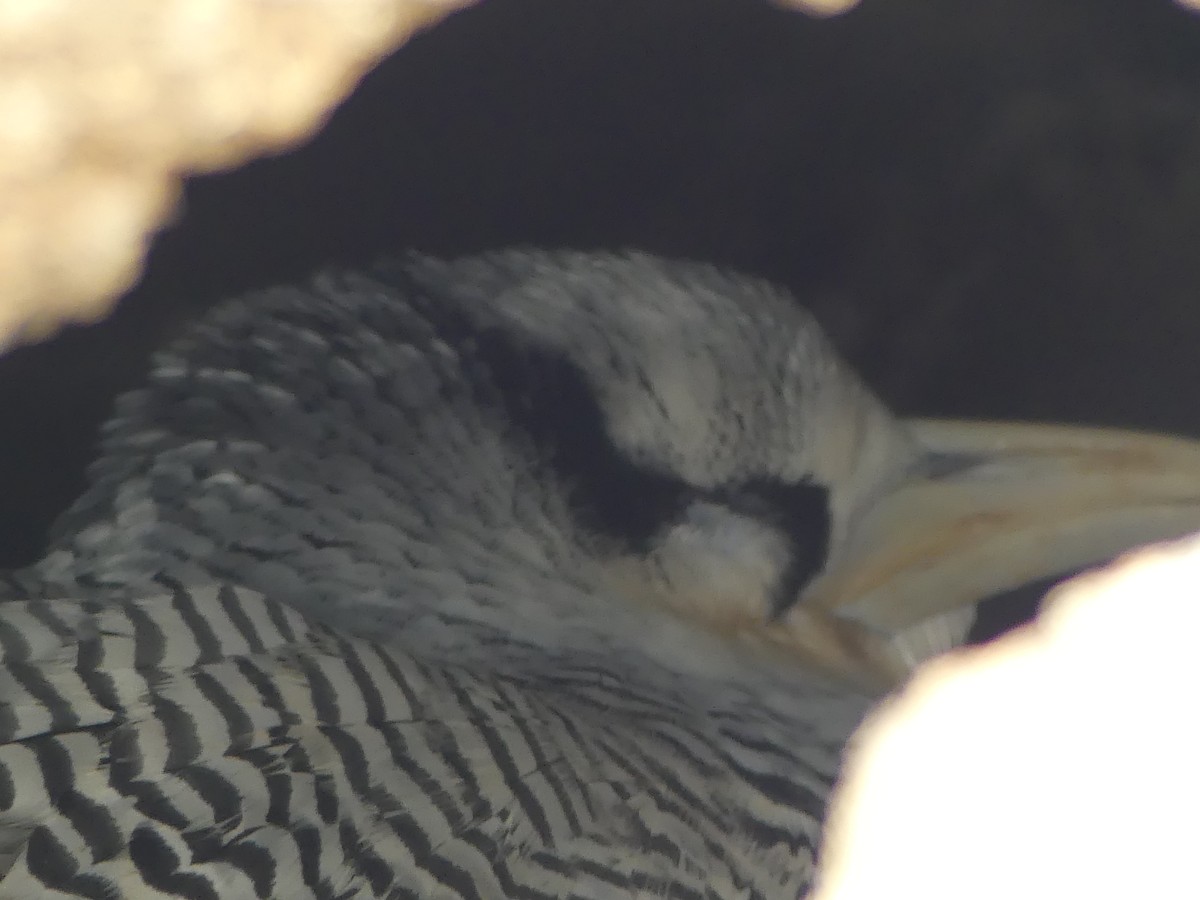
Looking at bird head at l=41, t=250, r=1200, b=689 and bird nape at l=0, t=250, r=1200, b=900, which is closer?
bird nape at l=0, t=250, r=1200, b=900

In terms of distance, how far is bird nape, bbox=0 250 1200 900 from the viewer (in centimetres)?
67

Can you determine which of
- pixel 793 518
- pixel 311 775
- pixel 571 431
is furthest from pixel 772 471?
pixel 311 775

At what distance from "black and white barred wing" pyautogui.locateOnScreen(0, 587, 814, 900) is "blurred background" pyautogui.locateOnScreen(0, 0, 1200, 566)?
484 mm

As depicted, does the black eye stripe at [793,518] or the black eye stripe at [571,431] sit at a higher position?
the black eye stripe at [571,431]

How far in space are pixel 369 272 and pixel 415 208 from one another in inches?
9.9

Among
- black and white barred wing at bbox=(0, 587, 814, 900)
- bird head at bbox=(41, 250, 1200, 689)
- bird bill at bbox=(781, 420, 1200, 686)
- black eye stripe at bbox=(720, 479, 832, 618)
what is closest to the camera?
black and white barred wing at bbox=(0, 587, 814, 900)

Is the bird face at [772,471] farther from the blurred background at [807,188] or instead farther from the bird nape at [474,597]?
the blurred background at [807,188]

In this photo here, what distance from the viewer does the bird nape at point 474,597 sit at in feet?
2.20

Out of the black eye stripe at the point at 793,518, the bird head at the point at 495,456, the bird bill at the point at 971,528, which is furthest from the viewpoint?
the bird bill at the point at 971,528

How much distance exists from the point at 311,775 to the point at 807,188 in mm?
898

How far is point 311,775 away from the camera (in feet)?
2.25

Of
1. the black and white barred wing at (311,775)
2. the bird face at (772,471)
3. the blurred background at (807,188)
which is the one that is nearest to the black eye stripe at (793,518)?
the bird face at (772,471)

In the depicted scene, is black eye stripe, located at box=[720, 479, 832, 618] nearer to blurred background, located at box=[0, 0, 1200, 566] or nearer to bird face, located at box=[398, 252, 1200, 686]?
bird face, located at box=[398, 252, 1200, 686]

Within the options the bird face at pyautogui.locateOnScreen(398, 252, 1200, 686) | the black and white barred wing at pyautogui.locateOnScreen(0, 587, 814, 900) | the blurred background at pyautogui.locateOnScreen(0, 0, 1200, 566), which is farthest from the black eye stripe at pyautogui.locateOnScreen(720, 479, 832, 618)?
the blurred background at pyautogui.locateOnScreen(0, 0, 1200, 566)
